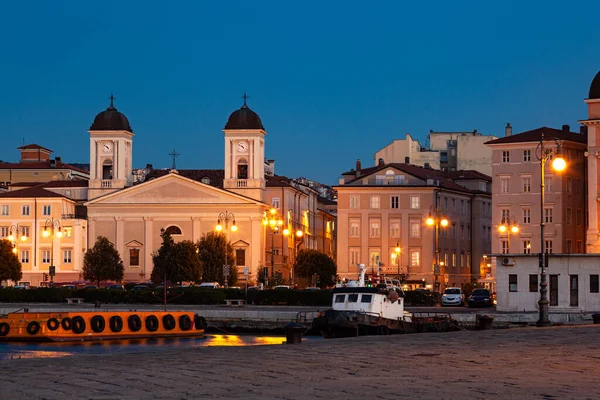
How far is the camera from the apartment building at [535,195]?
11169 centimetres

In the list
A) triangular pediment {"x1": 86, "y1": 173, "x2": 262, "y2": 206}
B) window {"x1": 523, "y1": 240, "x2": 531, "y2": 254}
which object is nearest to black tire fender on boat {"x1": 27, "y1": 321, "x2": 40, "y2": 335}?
window {"x1": 523, "y1": 240, "x2": 531, "y2": 254}

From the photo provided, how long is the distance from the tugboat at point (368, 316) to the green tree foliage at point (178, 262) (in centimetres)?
6051

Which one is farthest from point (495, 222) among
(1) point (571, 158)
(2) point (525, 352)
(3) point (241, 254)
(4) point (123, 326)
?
(2) point (525, 352)

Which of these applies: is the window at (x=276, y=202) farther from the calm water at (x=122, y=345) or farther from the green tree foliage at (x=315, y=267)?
the calm water at (x=122, y=345)

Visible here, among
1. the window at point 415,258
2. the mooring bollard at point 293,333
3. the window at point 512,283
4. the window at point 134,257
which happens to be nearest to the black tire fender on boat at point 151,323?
the window at point 512,283

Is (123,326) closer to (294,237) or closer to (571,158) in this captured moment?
(571,158)

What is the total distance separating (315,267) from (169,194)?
16.7 metres

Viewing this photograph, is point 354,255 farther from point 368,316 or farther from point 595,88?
point 368,316

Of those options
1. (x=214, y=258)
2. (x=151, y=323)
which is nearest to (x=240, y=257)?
(x=214, y=258)

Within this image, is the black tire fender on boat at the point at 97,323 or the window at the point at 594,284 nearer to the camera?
the black tire fender on boat at the point at 97,323

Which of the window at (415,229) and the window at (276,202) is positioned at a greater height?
the window at (276,202)

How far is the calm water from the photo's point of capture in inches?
1877

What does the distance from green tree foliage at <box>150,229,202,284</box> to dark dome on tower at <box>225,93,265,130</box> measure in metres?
18.0

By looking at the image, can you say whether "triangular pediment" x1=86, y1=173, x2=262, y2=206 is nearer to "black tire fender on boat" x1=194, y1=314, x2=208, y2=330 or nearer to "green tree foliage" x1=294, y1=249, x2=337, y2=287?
"green tree foliage" x1=294, y1=249, x2=337, y2=287
